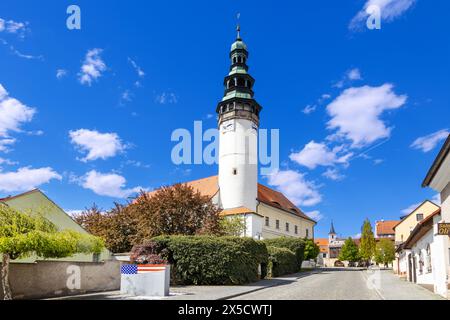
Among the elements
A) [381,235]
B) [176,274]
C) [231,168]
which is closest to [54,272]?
[176,274]

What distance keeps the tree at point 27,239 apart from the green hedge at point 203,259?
8.95m

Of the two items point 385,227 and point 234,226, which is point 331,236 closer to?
point 385,227

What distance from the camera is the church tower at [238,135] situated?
169ft

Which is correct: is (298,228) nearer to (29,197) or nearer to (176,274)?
(176,274)

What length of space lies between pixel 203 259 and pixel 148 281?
267 inches

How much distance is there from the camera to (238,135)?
5166cm

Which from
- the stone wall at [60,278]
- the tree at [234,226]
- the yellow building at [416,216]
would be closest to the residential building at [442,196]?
the stone wall at [60,278]

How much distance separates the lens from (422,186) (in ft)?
36.3

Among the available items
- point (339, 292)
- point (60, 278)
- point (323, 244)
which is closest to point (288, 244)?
point (339, 292)

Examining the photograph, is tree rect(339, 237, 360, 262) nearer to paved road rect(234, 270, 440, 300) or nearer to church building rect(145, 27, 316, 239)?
church building rect(145, 27, 316, 239)

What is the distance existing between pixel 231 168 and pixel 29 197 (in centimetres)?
3310

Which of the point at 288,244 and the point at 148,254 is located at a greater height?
the point at 288,244

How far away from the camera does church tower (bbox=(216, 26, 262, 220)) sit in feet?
169

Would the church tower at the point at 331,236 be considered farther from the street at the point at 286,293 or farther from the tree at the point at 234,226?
the street at the point at 286,293
